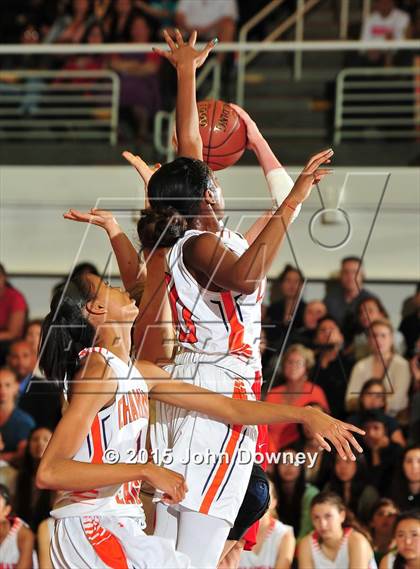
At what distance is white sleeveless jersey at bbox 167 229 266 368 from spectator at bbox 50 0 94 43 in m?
6.30

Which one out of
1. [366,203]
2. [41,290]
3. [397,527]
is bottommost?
[397,527]

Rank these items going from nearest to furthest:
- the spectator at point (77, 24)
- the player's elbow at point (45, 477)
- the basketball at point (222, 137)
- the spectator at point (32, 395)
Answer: the player's elbow at point (45, 477) → the basketball at point (222, 137) → the spectator at point (32, 395) → the spectator at point (77, 24)

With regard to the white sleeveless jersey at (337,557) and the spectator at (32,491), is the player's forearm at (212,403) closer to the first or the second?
the white sleeveless jersey at (337,557)

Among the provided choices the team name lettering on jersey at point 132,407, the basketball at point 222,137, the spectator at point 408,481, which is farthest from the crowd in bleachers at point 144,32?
the team name lettering on jersey at point 132,407

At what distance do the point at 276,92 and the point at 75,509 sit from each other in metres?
6.68

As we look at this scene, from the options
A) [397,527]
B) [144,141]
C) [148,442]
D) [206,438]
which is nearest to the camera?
[206,438]

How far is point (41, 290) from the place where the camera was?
28.6 ft

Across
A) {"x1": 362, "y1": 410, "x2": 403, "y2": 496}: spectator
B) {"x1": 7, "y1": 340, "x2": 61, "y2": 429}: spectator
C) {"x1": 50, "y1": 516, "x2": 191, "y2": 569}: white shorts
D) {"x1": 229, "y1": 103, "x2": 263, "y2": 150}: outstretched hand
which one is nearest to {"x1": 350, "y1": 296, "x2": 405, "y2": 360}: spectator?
{"x1": 362, "y1": 410, "x2": 403, "y2": 496}: spectator

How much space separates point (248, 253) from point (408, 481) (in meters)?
3.09

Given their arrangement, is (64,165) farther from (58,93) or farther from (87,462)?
(87,462)

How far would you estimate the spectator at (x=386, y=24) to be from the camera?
9.59m

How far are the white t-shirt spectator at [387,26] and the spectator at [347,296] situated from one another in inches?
97.3

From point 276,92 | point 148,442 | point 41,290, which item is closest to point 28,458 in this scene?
point 41,290

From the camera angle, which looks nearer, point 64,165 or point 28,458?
point 28,458
